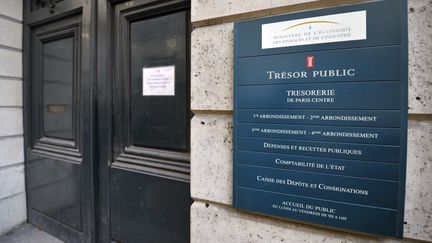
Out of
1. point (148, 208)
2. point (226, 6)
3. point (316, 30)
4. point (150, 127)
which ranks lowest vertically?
point (148, 208)

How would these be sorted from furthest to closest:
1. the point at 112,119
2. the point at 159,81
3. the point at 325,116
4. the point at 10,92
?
1. the point at 10,92
2. the point at 112,119
3. the point at 159,81
4. the point at 325,116

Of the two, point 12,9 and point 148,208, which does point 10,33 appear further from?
point 148,208

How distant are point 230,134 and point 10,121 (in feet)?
10.5

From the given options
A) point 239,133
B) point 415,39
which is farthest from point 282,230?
point 415,39

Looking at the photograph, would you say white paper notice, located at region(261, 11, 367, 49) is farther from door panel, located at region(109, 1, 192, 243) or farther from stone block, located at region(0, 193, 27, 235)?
stone block, located at region(0, 193, 27, 235)

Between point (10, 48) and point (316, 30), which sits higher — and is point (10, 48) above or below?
above

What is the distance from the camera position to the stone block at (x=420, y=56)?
3.65 feet

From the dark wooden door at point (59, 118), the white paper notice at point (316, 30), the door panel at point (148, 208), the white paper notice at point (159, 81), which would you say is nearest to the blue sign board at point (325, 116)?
the white paper notice at point (316, 30)

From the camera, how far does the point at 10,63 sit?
126 inches

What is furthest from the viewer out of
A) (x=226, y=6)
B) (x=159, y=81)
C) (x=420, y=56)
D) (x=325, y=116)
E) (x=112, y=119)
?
(x=112, y=119)

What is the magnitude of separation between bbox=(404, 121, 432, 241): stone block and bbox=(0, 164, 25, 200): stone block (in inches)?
160

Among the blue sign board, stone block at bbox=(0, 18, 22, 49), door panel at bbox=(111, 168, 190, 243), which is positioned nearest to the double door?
door panel at bbox=(111, 168, 190, 243)

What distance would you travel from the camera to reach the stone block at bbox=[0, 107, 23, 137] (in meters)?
3.13

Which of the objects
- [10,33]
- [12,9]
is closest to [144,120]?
[10,33]
